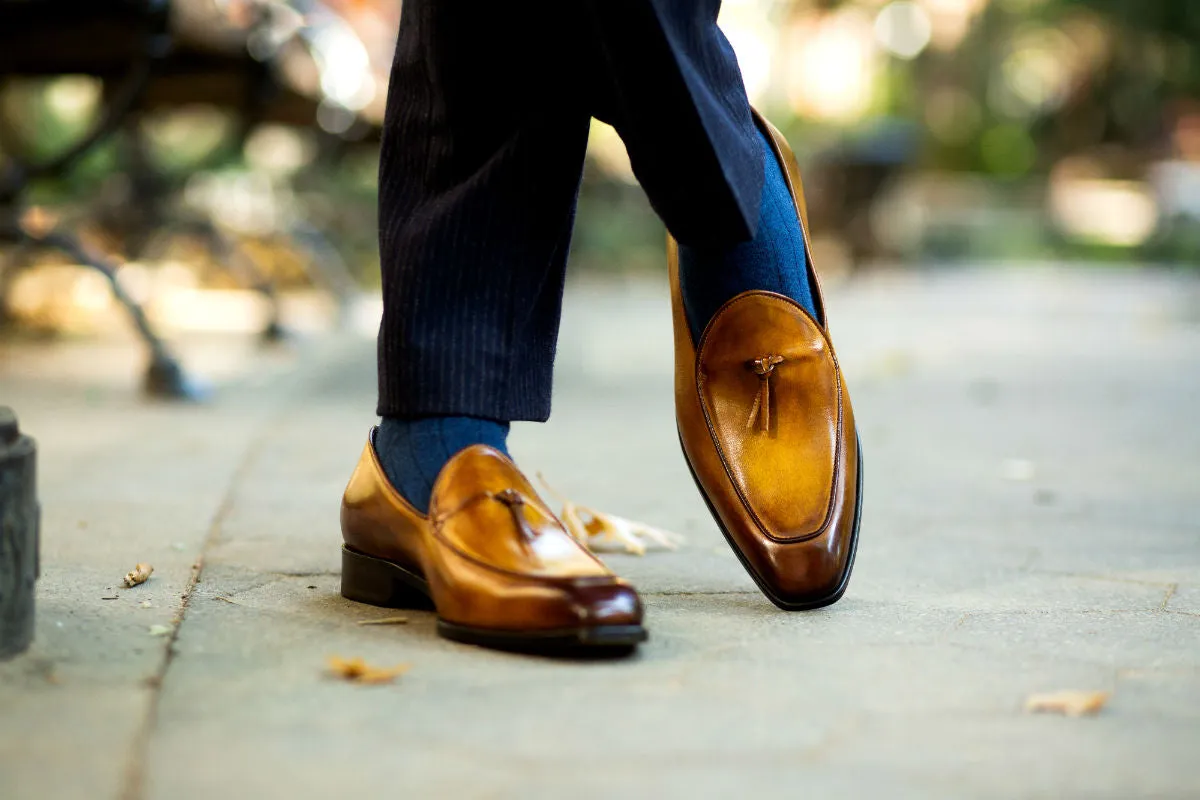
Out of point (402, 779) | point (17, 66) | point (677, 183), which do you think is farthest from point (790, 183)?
point (17, 66)

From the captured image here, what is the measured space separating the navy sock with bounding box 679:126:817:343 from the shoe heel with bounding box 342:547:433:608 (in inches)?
16.2

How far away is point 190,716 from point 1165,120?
19696 mm

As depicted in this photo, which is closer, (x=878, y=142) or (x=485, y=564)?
(x=485, y=564)

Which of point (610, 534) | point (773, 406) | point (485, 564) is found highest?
point (773, 406)

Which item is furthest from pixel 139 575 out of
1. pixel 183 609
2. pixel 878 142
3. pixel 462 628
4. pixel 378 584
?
pixel 878 142

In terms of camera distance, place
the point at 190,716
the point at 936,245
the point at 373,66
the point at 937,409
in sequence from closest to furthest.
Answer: the point at 190,716 → the point at 937,409 → the point at 373,66 → the point at 936,245

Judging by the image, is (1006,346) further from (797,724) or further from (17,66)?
(797,724)

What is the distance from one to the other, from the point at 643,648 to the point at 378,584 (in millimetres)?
298

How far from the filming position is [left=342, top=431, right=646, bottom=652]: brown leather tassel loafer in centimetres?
120

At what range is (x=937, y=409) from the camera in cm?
336

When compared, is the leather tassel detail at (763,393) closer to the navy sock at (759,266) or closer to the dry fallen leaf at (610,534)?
the navy sock at (759,266)

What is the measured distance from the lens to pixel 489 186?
4.54 ft

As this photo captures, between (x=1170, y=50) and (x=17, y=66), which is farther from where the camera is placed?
(x=1170, y=50)

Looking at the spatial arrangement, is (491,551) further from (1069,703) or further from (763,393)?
(1069,703)
